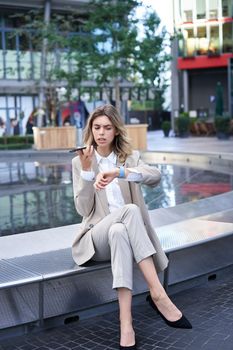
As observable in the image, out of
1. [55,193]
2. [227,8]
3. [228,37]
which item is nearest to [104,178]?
[55,193]

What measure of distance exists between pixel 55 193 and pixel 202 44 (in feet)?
97.5

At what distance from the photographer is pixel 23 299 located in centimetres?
357

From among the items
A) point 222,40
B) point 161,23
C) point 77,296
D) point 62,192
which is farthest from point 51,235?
point 222,40

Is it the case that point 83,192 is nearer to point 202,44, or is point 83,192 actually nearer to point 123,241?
point 123,241

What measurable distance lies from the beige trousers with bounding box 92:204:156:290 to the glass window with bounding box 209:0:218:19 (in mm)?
35341

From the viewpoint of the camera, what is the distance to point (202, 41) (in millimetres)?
37656

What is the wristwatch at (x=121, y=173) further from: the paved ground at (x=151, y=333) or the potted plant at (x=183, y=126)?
the potted plant at (x=183, y=126)

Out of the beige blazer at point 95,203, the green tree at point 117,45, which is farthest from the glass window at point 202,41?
the beige blazer at point 95,203

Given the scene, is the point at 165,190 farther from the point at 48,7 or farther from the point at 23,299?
the point at 48,7

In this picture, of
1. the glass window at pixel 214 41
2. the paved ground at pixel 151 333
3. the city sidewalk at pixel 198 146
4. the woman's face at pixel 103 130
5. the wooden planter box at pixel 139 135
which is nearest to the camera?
the paved ground at pixel 151 333

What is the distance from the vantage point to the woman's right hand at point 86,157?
3.65 metres

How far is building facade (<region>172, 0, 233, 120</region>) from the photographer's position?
3653 cm

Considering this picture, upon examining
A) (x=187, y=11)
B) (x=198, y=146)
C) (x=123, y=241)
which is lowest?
(x=198, y=146)

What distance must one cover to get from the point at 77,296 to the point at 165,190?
651cm
